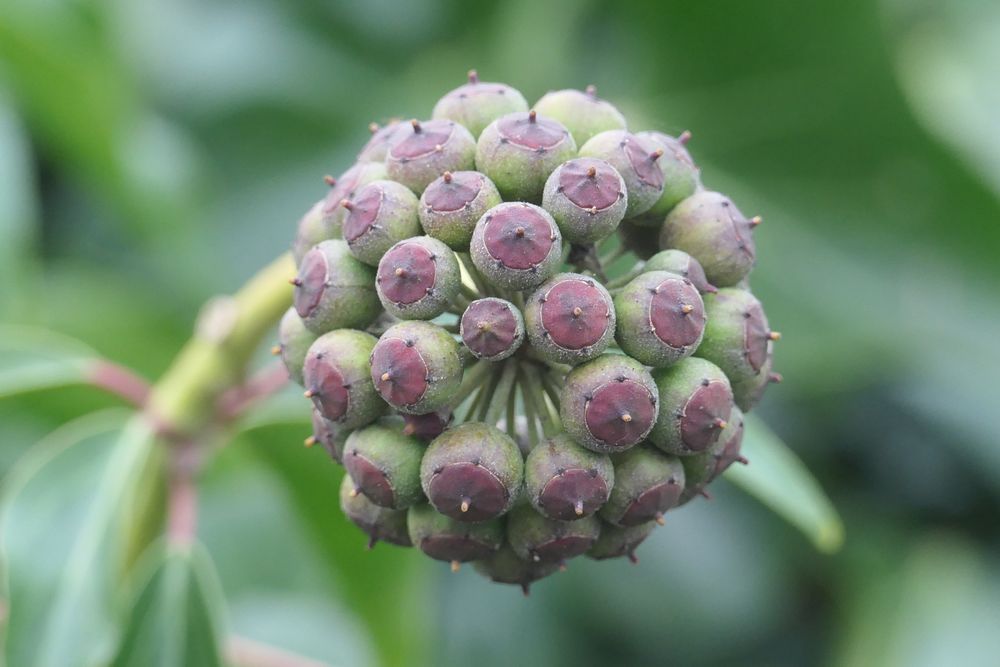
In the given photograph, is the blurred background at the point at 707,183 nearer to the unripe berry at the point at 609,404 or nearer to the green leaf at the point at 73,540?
the green leaf at the point at 73,540

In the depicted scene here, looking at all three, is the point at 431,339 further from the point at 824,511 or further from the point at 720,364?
the point at 824,511

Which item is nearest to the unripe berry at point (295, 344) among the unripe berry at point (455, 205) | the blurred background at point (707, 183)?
the unripe berry at point (455, 205)

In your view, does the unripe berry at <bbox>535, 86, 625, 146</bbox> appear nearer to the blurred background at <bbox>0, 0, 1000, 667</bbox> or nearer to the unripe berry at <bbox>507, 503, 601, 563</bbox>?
the unripe berry at <bbox>507, 503, 601, 563</bbox>

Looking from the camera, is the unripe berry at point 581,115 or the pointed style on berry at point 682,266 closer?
the pointed style on berry at point 682,266

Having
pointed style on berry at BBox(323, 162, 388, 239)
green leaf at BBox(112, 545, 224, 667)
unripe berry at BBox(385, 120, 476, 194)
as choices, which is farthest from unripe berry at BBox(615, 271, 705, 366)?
green leaf at BBox(112, 545, 224, 667)

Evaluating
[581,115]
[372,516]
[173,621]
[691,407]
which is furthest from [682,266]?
[173,621]

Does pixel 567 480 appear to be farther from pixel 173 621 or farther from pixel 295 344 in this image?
pixel 173 621
